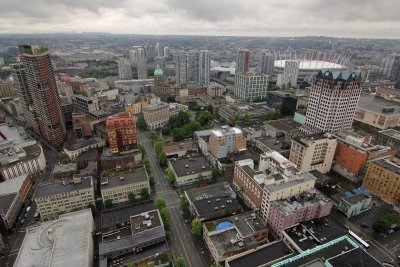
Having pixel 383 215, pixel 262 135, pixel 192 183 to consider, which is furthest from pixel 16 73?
pixel 383 215

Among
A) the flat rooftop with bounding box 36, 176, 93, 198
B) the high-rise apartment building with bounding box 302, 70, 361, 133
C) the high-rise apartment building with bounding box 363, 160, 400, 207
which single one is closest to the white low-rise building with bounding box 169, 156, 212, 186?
the flat rooftop with bounding box 36, 176, 93, 198

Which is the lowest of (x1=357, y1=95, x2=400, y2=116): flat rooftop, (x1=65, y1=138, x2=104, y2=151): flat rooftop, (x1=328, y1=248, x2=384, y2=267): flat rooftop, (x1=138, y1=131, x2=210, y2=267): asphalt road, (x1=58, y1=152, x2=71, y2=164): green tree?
(x1=138, y1=131, x2=210, y2=267): asphalt road

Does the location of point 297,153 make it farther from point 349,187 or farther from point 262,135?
point 262,135

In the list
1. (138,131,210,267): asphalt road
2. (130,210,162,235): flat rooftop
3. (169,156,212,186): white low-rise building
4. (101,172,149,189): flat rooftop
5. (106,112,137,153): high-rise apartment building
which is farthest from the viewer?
(106,112,137,153): high-rise apartment building

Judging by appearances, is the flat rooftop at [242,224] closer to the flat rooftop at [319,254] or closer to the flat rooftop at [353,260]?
the flat rooftop at [319,254]

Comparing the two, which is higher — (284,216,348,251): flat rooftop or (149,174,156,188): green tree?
(284,216,348,251): flat rooftop

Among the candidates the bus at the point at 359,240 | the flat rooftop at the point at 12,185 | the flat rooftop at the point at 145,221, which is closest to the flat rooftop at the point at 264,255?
the bus at the point at 359,240

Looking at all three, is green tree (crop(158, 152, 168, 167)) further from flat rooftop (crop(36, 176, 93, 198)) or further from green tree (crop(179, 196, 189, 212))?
flat rooftop (crop(36, 176, 93, 198))
